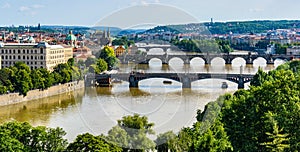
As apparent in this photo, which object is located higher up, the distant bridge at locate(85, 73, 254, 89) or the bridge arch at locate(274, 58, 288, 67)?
the bridge arch at locate(274, 58, 288, 67)

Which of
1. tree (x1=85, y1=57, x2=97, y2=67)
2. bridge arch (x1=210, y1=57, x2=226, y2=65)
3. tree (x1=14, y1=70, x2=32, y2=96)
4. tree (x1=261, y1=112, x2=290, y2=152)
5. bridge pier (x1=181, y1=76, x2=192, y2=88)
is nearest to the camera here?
tree (x1=261, y1=112, x2=290, y2=152)

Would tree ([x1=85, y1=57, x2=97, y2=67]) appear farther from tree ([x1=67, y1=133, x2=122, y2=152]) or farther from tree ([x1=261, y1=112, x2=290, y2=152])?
tree ([x1=261, y1=112, x2=290, y2=152])

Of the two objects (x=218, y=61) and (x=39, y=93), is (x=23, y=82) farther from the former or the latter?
(x=218, y=61)

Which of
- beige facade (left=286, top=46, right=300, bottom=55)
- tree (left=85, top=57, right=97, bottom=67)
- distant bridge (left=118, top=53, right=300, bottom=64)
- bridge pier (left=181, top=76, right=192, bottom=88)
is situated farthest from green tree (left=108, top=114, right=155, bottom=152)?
beige facade (left=286, top=46, right=300, bottom=55)

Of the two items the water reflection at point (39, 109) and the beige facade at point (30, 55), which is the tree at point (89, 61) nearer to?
the beige facade at point (30, 55)

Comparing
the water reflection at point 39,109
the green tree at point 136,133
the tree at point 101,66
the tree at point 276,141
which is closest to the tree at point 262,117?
the tree at point 276,141
